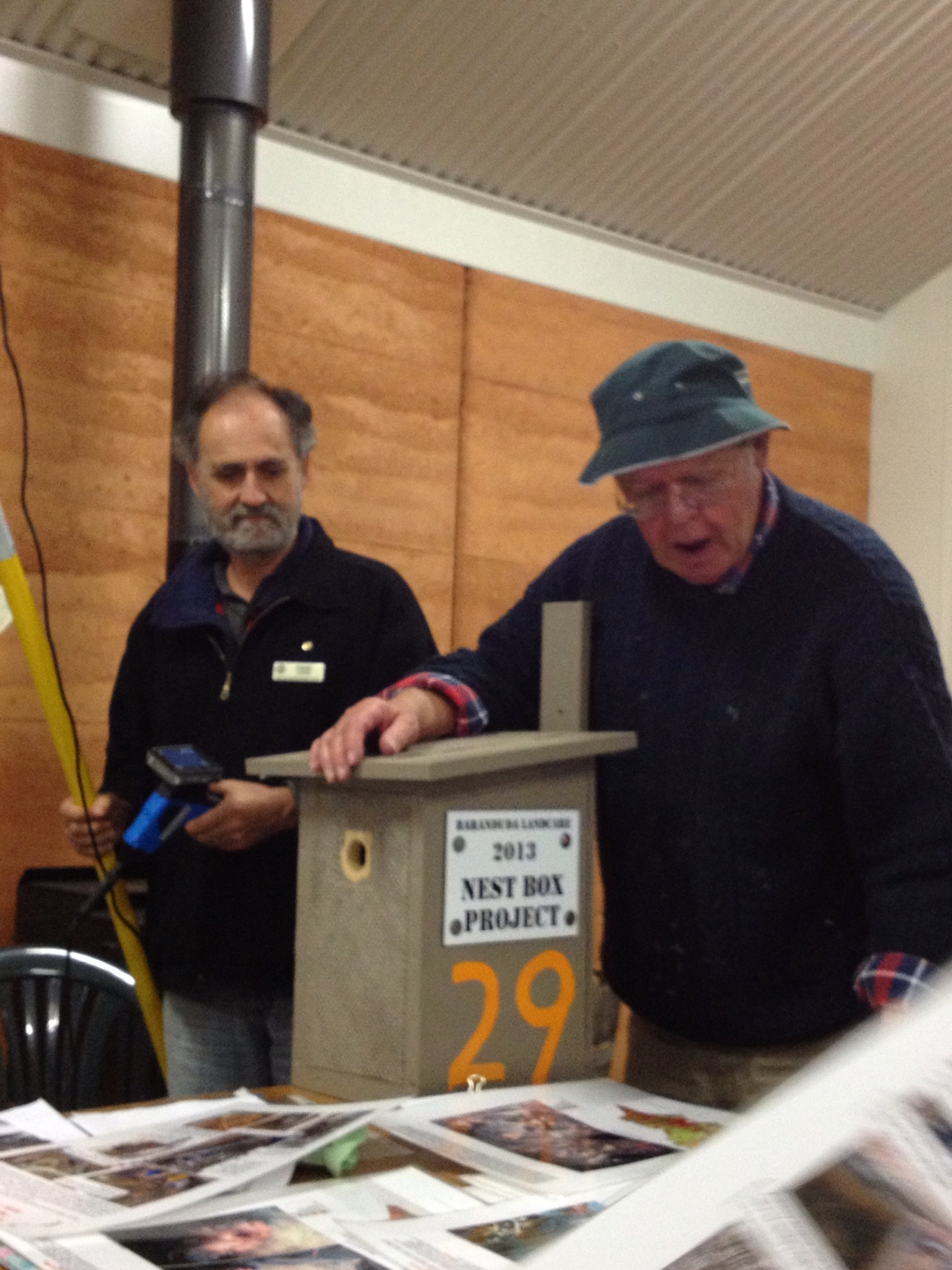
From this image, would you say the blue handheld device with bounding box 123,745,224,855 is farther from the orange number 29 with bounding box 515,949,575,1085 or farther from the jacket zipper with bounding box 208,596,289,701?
the orange number 29 with bounding box 515,949,575,1085

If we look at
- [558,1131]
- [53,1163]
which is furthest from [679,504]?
[53,1163]

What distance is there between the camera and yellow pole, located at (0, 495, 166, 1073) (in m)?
1.80

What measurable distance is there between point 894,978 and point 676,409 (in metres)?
0.57

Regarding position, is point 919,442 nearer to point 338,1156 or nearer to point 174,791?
point 174,791

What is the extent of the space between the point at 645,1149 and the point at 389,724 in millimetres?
468

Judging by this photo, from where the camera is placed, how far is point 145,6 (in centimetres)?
255

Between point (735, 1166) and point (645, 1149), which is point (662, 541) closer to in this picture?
point (645, 1149)

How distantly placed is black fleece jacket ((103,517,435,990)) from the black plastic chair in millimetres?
89

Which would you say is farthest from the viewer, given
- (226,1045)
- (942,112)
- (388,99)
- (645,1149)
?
(942,112)

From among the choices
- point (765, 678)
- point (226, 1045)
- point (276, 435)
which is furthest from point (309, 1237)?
point (276, 435)

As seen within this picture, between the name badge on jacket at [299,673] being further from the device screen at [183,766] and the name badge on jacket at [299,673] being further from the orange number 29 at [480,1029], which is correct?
the orange number 29 at [480,1029]

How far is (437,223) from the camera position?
3344 mm

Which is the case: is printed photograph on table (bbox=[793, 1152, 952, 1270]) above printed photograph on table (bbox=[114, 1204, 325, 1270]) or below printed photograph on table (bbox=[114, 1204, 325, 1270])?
above

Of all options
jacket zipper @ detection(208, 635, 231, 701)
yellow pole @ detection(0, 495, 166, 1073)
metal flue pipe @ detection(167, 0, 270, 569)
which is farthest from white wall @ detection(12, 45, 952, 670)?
jacket zipper @ detection(208, 635, 231, 701)
